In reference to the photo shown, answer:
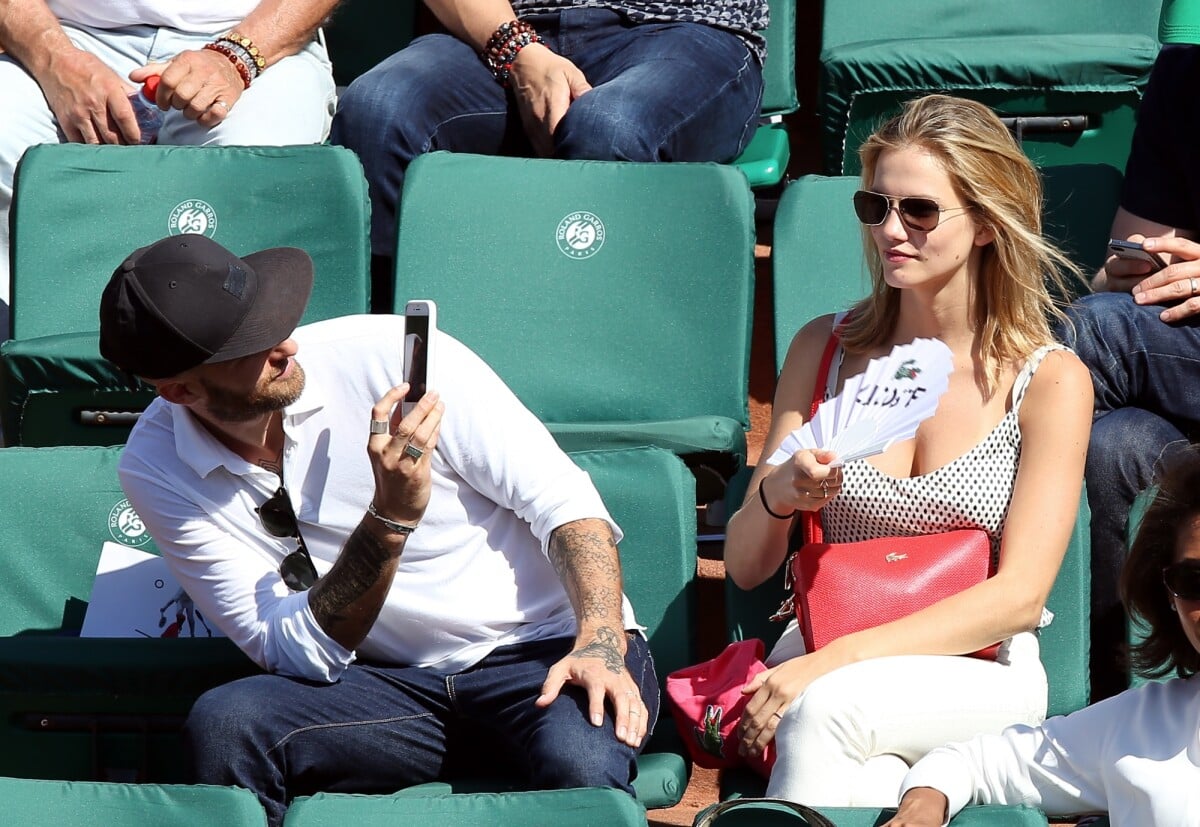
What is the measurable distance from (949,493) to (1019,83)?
158cm

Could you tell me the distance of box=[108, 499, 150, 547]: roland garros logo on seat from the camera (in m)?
2.90

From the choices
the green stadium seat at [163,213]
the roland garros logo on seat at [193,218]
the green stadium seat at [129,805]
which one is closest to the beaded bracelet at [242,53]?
the green stadium seat at [163,213]

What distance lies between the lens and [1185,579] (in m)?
1.94

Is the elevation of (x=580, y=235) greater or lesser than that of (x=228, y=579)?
greater

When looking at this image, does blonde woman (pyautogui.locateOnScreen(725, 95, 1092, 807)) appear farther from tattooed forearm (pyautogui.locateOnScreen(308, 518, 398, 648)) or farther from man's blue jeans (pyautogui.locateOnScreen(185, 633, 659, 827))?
tattooed forearm (pyautogui.locateOnScreen(308, 518, 398, 648))

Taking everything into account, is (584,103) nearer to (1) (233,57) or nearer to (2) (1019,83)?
(1) (233,57)

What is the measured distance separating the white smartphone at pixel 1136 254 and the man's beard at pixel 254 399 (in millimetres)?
1485

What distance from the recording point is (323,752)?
7.72 feet

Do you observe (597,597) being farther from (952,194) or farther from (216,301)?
(952,194)

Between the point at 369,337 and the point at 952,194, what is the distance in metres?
0.95

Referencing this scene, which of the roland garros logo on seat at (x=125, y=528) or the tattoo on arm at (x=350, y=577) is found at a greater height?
the tattoo on arm at (x=350, y=577)

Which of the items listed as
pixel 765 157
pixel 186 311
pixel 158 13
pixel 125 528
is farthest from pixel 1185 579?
pixel 158 13

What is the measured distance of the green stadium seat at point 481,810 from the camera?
1.83m

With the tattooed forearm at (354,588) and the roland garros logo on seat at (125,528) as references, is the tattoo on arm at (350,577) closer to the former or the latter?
the tattooed forearm at (354,588)
